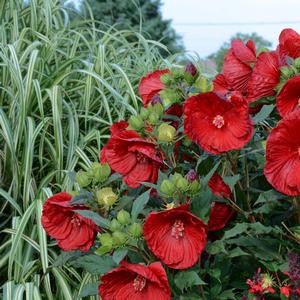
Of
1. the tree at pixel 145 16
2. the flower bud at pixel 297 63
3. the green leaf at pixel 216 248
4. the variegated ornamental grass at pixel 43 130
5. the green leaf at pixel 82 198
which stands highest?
the flower bud at pixel 297 63

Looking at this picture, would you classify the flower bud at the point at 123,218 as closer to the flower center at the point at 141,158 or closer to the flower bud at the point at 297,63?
the flower center at the point at 141,158

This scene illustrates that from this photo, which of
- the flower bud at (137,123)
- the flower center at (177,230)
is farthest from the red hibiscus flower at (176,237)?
the flower bud at (137,123)

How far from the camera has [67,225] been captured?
1205 millimetres

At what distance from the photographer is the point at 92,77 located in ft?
7.17

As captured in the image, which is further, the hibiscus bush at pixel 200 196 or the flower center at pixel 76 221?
the flower center at pixel 76 221

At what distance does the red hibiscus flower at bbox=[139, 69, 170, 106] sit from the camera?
1.31m

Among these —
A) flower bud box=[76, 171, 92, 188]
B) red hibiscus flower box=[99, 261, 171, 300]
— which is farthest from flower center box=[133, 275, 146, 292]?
flower bud box=[76, 171, 92, 188]

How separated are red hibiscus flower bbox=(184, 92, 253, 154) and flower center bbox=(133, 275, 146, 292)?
0.88 ft

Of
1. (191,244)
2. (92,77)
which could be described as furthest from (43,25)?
(191,244)

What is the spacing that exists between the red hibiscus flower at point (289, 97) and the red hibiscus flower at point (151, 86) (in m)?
0.33

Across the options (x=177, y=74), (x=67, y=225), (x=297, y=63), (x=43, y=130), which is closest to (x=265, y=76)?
(x=297, y=63)

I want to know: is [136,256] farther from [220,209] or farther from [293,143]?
[293,143]

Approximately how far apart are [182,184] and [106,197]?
0.17 m

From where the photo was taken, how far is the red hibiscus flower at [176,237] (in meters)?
1.03
